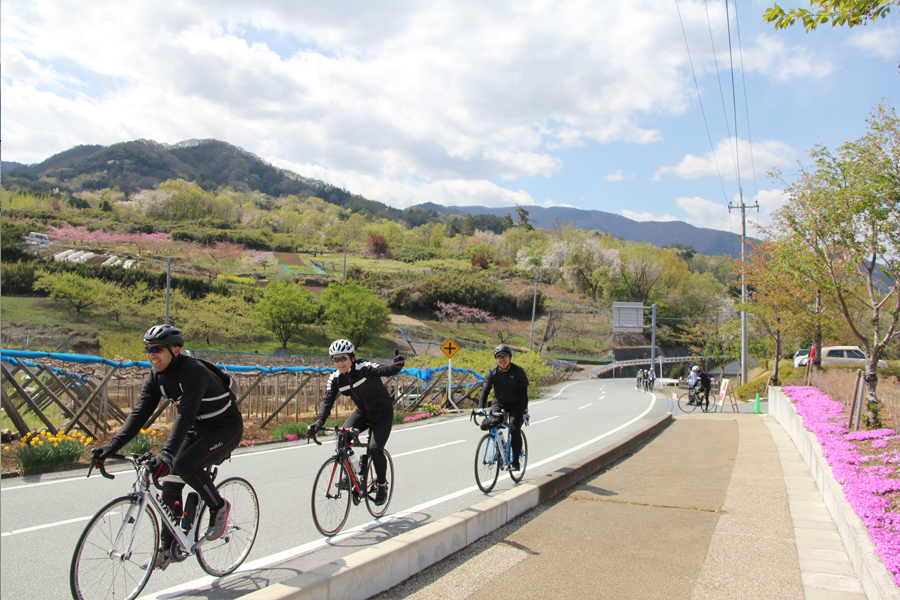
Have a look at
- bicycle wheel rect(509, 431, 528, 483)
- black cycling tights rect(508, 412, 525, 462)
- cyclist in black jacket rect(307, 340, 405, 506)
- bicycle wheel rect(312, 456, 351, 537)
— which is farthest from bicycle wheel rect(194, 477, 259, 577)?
bicycle wheel rect(509, 431, 528, 483)

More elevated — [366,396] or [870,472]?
[366,396]

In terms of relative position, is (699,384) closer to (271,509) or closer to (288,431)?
(288,431)

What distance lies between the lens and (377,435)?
5.95m

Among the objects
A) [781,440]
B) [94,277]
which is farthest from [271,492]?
[94,277]

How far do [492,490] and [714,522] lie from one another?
106 inches

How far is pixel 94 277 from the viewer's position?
52500mm

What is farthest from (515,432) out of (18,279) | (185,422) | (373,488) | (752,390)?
(18,279)

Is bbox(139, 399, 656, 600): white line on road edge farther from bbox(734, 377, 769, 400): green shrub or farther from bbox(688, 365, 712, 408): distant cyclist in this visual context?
bbox(734, 377, 769, 400): green shrub

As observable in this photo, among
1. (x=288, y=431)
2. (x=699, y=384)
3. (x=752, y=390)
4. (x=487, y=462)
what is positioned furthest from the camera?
(x=752, y=390)

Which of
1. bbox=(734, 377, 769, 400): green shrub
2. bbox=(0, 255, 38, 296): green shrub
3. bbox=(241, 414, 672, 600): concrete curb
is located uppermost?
bbox=(0, 255, 38, 296): green shrub

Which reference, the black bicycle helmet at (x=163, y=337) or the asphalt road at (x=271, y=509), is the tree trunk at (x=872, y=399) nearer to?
the asphalt road at (x=271, y=509)

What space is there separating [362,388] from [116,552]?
101 inches

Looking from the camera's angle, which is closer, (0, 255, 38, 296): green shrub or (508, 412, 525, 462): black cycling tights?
(508, 412, 525, 462): black cycling tights

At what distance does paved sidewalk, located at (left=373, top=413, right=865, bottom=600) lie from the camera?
4.54 m
